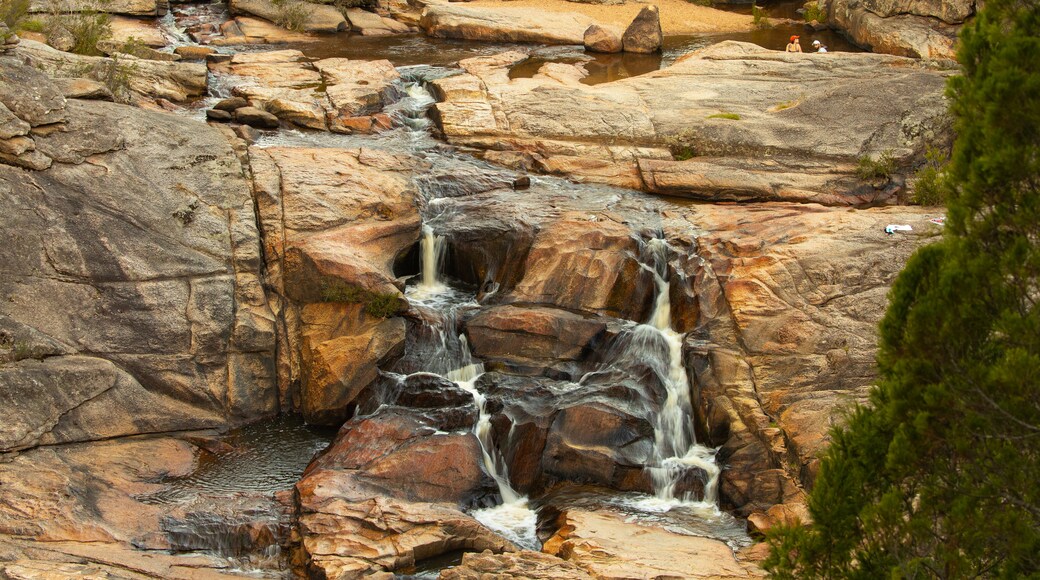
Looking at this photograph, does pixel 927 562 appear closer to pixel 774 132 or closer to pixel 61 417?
pixel 61 417

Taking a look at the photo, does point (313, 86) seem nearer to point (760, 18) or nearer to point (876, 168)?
point (876, 168)

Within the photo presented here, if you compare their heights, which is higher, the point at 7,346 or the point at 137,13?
the point at 137,13

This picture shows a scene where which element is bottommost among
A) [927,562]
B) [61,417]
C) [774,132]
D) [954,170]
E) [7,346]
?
[61,417]

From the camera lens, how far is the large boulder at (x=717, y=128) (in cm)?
1725

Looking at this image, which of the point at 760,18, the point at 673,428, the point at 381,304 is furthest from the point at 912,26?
the point at 381,304

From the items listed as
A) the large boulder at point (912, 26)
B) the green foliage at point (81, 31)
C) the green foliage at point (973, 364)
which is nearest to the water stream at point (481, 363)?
the green foliage at point (81, 31)

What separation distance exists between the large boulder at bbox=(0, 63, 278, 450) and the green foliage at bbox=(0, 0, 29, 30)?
117 inches

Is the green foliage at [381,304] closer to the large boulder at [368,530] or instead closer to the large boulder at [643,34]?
the large boulder at [368,530]

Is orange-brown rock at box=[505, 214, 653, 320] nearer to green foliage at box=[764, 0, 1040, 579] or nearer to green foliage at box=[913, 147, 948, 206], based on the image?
green foliage at box=[913, 147, 948, 206]

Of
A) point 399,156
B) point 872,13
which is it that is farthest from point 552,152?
point 872,13

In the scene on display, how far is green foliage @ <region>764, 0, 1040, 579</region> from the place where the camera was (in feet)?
20.5

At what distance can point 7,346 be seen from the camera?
12.0 m

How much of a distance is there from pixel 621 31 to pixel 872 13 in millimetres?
7068

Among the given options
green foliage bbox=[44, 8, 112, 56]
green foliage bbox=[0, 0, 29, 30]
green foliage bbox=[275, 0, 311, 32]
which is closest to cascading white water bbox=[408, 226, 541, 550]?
green foliage bbox=[0, 0, 29, 30]
